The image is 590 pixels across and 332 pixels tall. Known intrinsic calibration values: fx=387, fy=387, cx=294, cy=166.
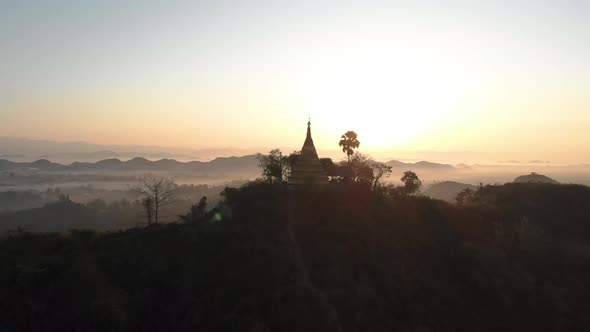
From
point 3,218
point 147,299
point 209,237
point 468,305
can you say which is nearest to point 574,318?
point 468,305

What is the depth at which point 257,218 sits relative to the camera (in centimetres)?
3853

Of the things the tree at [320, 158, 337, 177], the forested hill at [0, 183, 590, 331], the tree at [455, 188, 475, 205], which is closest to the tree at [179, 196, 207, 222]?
the forested hill at [0, 183, 590, 331]

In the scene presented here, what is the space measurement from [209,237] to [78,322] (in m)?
11.9

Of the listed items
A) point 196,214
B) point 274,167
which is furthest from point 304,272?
point 274,167

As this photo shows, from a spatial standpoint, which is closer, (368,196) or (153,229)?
(153,229)

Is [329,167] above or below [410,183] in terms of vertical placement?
above

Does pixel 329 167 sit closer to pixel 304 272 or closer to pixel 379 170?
pixel 379 170

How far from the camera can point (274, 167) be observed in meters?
55.1

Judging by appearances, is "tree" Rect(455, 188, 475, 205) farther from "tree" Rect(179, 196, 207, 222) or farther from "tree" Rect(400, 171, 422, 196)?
"tree" Rect(179, 196, 207, 222)

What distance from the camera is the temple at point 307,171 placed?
45.8 metres

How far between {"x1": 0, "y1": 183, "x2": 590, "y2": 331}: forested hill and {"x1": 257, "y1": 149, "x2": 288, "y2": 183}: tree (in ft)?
36.8

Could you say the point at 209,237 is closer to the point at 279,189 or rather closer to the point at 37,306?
the point at 279,189

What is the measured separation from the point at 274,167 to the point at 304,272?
2473cm

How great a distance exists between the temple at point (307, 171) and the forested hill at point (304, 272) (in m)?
2.48
